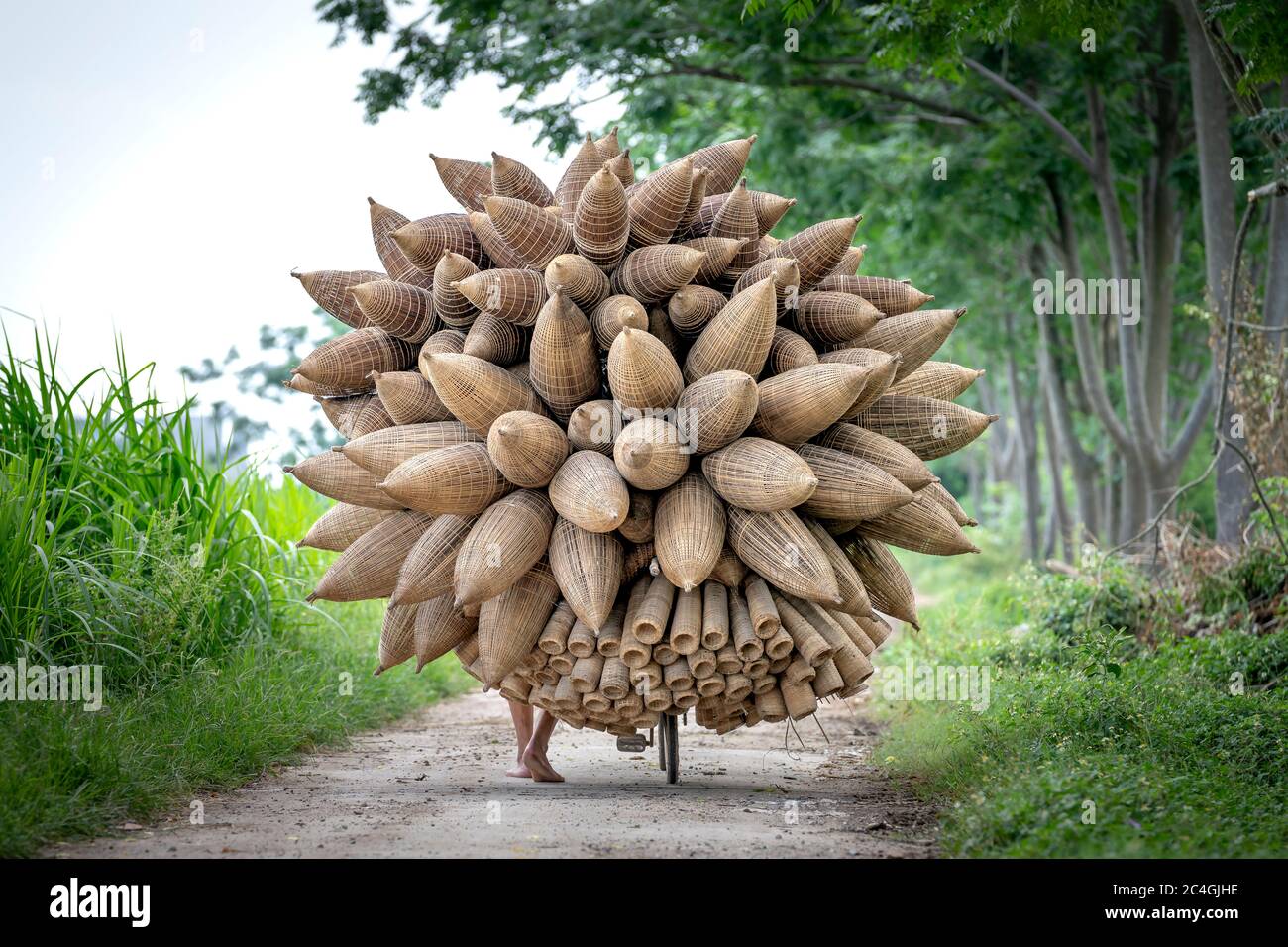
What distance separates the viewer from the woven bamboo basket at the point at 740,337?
4.93 m

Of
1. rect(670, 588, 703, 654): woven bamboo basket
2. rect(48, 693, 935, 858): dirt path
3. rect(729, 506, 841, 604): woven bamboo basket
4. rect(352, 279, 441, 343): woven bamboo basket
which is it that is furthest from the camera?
rect(352, 279, 441, 343): woven bamboo basket

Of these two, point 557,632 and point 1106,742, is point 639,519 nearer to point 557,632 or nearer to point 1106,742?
point 557,632

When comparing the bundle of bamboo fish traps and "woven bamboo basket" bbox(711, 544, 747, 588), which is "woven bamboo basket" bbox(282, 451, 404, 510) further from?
"woven bamboo basket" bbox(711, 544, 747, 588)

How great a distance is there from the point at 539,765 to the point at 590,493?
222 cm

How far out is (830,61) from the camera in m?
12.2

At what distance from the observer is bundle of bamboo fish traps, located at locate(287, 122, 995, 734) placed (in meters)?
4.90

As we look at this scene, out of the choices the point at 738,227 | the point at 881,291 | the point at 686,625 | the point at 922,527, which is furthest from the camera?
the point at 881,291

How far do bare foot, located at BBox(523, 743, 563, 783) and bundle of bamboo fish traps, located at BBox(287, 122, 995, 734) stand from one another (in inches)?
39.6

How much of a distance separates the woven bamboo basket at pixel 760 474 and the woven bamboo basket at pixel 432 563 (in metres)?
1.10

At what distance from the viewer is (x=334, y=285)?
5.87m

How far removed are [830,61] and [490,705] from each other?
718 cm

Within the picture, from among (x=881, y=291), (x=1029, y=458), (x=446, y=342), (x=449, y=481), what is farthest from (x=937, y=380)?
(x=1029, y=458)

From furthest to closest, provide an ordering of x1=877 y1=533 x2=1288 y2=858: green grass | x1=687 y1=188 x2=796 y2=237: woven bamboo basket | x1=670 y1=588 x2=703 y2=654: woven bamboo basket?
x1=687 y1=188 x2=796 y2=237: woven bamboo basket, x1=670 y1=588 x2=703 y2=654: woven bamboo basket, x1=877 y1=533 x2=1288 y2=858: green grass

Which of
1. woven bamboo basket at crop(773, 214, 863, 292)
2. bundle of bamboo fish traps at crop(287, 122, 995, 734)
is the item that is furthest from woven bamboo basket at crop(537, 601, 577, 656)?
woven bamboo basket at crop(773, 214, 863, 292)
